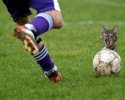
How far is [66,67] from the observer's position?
954 cm

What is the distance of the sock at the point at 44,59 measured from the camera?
7691 millimetres

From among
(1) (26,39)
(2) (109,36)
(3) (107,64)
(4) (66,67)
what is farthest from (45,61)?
(4) (66,67)

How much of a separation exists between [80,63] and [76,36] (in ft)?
14.1

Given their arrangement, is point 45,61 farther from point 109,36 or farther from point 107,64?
point 109,36

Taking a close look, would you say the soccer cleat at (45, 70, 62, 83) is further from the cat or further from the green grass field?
the cat

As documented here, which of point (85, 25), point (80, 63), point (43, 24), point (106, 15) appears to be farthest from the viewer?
point (106, 15)

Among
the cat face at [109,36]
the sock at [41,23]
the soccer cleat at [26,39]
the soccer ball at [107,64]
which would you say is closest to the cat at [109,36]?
the cat face at [109,36]

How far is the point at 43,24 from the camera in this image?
286 inches

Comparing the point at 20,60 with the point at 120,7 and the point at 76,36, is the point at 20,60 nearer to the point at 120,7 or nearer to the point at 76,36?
the point at 76,36

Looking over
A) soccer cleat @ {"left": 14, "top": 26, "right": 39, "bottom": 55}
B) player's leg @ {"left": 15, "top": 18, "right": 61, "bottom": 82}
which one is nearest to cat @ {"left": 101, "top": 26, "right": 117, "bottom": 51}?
player's leg @ {"left": 15, "top": 18, "right": 61, "bottom": 82}

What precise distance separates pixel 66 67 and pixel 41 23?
2.38m

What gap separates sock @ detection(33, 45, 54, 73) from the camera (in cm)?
769

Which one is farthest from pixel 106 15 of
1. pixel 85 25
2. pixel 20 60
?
pixel 20 60

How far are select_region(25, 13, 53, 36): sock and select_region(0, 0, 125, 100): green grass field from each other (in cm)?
78
